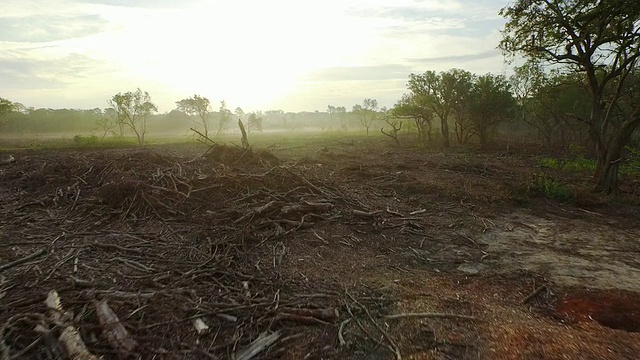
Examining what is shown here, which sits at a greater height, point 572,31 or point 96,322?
point 572,31

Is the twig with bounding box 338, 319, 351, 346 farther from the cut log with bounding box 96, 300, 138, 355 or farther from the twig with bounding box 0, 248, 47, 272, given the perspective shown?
the twig with bounding box 0, 248, 47, 272

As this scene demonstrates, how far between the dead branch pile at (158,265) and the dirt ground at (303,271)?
0.03m

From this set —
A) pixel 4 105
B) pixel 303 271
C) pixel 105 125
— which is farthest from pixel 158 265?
pixel 105 125

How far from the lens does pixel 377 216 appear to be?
7.80 metres

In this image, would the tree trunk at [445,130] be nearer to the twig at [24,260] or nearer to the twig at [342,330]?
the twig at [342,330]

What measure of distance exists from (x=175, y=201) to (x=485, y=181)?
1054 cm

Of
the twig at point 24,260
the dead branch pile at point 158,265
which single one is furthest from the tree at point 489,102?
the twig at point 24,260

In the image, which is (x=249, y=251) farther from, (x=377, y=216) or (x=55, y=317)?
(x=377, y=216)

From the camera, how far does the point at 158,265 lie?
16.8 ft

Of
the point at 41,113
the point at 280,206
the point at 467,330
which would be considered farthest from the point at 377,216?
the point at 41,113

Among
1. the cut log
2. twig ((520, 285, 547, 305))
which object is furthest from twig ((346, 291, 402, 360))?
→ the cut log

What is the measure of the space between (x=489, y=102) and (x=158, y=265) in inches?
1088

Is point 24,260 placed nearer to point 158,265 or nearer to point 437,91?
point 158,265

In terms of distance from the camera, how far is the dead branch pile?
3410mm
